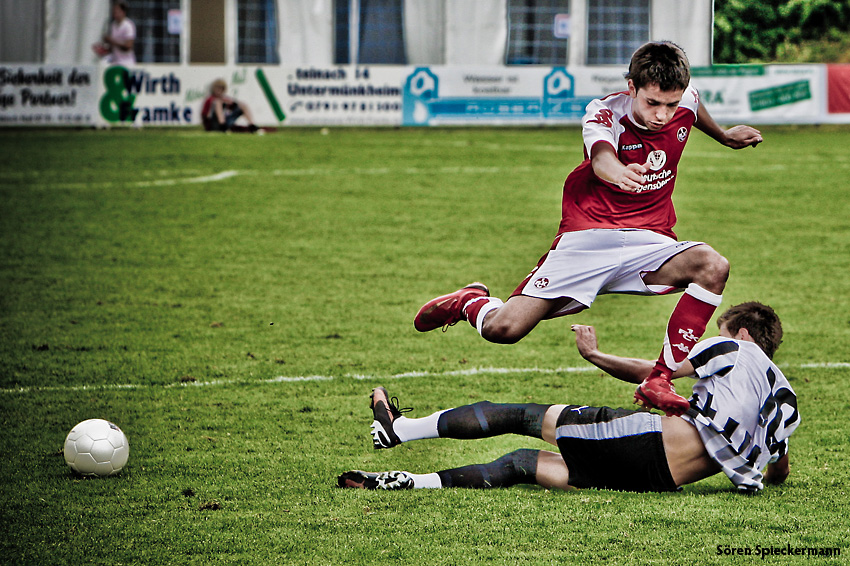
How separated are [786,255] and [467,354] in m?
5.47

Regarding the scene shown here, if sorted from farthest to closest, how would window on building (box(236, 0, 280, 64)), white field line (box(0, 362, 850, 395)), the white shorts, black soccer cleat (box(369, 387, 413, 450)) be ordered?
window on building (box(236, 0, 280, 64)) < white field line (box(0, 362, 850, 395)) < the white shorts < black soccer cleat (box(369, 387, 413, 450))

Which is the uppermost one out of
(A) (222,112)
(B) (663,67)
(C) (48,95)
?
(C) (48,95)

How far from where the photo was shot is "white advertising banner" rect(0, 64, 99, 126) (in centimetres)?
2183

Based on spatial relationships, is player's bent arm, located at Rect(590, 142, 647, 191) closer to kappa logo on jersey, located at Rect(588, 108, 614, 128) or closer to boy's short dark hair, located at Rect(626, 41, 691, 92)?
kappa logo on jersey, located at Rect(588, 108, 614, 128)

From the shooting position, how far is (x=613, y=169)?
5.07m

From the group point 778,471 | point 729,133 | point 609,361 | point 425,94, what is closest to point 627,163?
point 729,133

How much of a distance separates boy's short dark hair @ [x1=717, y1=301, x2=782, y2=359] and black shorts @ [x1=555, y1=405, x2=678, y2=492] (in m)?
0.65

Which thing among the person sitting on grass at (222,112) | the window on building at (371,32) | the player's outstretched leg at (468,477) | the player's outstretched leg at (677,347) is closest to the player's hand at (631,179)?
the player's outstretched leg at (677,347)

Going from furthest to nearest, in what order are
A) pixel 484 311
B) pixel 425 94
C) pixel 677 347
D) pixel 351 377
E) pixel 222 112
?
pixel 425 94 < pixel 222 112 < pixel 351 377 < pixel 484 311 < pixel 677 347

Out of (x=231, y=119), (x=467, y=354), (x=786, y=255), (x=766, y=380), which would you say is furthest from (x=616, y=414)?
(x=231, y=119)

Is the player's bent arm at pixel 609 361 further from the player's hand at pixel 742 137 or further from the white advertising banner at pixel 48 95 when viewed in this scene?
the white advertising banner at pixel 48 95

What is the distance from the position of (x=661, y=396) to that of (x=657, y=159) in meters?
1.33

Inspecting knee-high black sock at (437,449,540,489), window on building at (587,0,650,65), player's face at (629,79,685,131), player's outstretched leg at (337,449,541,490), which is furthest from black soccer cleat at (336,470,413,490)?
window on building at (587,0,650,65)

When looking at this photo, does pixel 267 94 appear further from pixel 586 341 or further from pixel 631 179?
pixel 631 179
